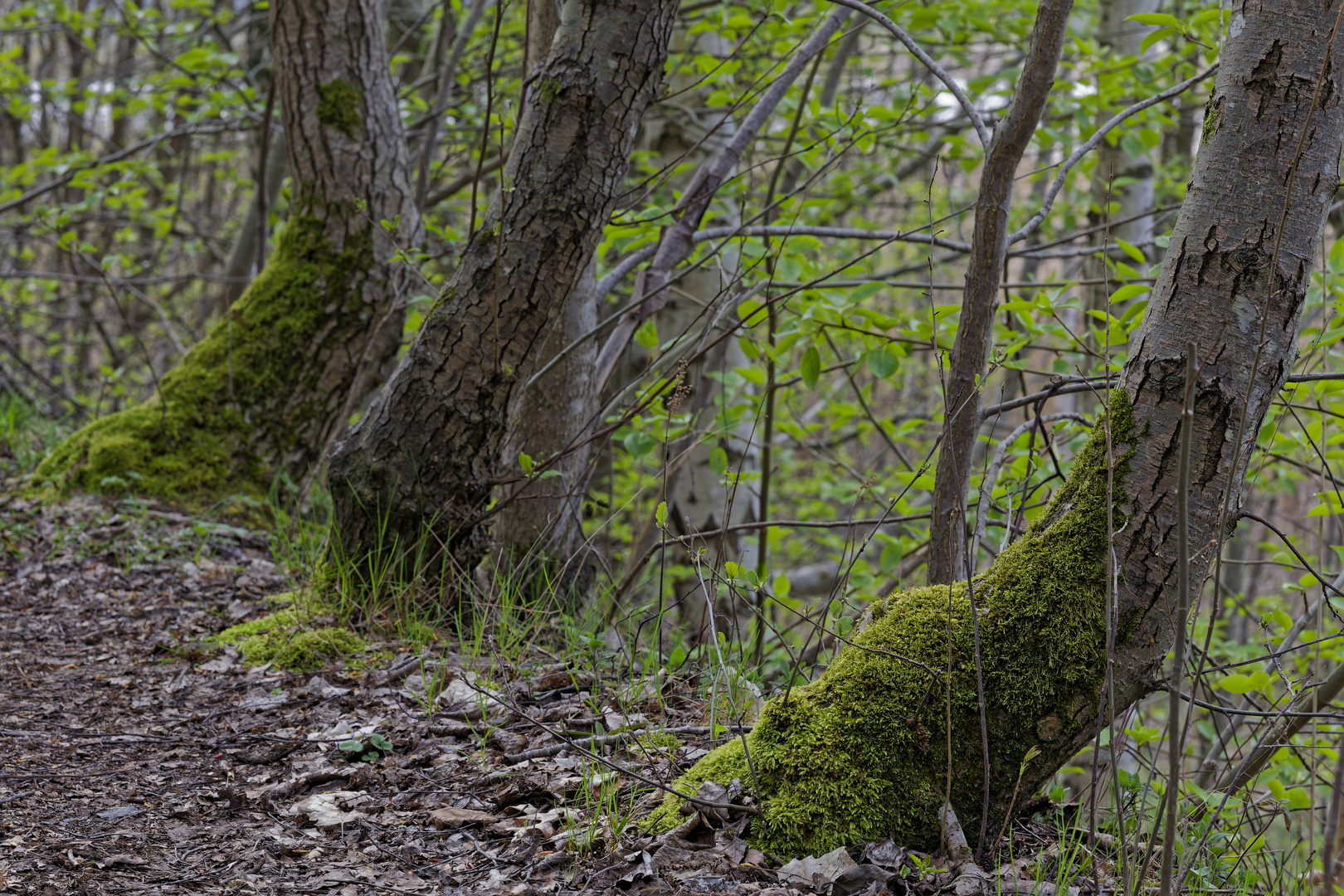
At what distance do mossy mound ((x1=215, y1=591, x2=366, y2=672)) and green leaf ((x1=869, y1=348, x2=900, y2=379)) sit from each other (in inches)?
80.6

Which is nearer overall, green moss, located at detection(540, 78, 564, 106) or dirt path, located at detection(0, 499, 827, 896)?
dirt path, located at detection(0, 499, 827, 896)

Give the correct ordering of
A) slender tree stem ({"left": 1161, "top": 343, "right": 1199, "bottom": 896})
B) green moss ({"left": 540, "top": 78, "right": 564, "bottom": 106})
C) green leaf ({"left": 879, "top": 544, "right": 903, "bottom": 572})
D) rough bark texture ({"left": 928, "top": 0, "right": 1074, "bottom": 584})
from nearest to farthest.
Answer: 1. slender tree stem ({"left": 1161, "top": 343, "right": 1199, "bottom": 896})
2. rough bark texture ({"left": 928, "top": 0, "right": 1074, "bottom": 584})
3. green moss ({"left": 540, "top": 78, "right": 564, "bottom": 106})
4. green leaf ({"left": 879, "top": 544, "right": 903, "bottom": 572})

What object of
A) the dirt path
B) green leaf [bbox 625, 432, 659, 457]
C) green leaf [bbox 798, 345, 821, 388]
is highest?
green leaf [bbox 798, 345, 821, 388]

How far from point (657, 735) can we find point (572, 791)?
0.26 metres

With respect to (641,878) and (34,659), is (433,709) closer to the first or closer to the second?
(641,878)

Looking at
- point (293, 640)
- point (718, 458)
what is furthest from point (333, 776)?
point (718, 458)

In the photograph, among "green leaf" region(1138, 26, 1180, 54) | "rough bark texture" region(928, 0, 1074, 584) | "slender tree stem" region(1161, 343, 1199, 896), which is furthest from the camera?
"green leaf" region(1138, 26, 1180, 54)

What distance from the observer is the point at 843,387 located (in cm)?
747

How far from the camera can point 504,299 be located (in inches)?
118

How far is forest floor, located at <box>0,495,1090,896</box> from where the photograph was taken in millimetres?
1772

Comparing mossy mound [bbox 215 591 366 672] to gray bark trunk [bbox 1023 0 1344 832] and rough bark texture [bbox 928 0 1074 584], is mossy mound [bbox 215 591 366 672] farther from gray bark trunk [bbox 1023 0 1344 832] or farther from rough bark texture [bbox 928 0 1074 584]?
gray bark trunk [bbox 1023 0 1344 832]

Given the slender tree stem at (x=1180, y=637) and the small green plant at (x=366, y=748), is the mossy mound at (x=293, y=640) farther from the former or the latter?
the slender tree stem at (x=1180, y=637)

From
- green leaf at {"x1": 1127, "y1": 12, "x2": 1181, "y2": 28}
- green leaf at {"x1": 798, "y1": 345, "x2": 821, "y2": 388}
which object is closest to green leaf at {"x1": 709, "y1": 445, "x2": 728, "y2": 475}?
green leaf at {"x1": 798, "y1": 345, "x2": 821, "y2": 388}

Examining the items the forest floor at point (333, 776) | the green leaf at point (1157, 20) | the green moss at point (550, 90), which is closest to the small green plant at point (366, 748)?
the forest floor at point (333, 776)
